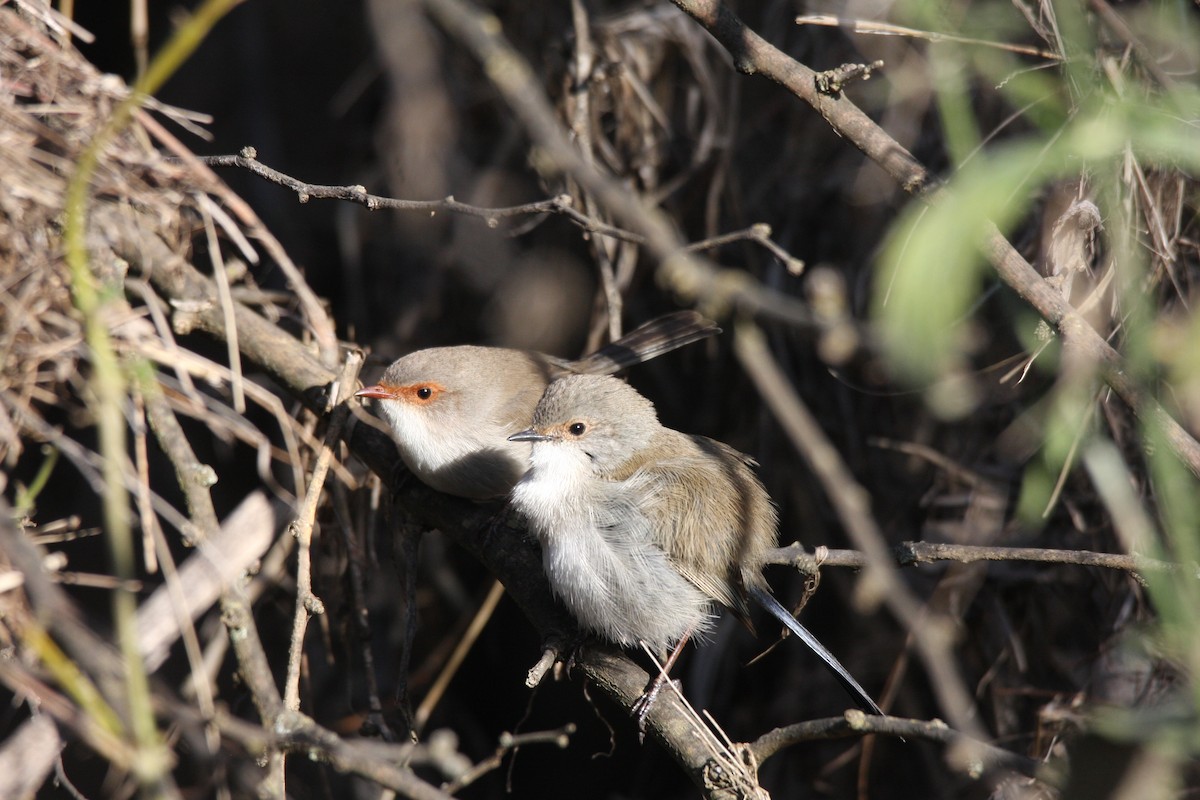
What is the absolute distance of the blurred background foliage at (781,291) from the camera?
3.13m

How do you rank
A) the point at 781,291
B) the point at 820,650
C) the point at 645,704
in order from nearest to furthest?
the point at 645,704 < the point at 820,650 < the point at 781,291

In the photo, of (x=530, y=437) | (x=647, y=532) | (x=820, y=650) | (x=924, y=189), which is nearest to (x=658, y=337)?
(x=530, y=437)

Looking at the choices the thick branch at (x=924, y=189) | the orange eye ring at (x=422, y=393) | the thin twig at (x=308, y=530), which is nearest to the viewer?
the thick branch at (x=924, y=189)

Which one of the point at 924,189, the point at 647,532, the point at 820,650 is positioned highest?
the point at 924,189

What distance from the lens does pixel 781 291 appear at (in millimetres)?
4699

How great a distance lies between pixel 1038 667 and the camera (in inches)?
163

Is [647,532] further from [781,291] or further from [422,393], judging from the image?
[781,291]

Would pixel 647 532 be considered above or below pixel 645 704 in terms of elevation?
above

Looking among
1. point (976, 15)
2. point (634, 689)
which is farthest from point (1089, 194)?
point (634, 689)

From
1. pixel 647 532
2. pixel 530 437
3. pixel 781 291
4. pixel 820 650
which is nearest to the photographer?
pixel 820 650

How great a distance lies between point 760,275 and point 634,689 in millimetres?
2305

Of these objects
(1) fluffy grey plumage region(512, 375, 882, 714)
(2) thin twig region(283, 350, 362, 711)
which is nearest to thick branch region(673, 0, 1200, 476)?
(1) fluffy grey plumage region(512, 375, 882, 714)

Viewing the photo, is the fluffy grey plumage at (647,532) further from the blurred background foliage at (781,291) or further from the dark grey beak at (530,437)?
the blurred background foliage at (781,291)

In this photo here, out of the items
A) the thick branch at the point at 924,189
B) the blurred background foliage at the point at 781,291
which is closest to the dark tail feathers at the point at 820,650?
the blurred background foliage at the point at 781,291
